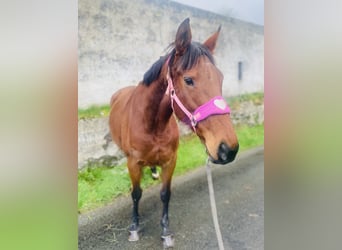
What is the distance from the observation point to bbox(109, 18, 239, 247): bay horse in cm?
126

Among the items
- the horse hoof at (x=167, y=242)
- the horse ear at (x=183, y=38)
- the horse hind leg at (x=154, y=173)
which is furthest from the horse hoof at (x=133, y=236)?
the horse ear at (x=183, y=38)

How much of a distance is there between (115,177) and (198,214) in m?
0.39

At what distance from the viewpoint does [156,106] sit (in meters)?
1.29

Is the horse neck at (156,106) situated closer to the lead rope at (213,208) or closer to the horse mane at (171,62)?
the horse mane at (171,62)

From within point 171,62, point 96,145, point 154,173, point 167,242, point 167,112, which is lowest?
point 167,242

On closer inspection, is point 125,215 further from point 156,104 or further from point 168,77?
point 168,77

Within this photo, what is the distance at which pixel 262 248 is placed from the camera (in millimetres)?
1535

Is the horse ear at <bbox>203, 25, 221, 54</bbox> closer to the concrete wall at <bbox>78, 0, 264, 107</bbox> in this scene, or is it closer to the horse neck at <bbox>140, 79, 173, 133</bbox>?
the concrete wall at <bbox>78, 0, 264, 107</bbox>

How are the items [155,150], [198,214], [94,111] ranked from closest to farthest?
[94,111]
[155,150]
[198,214]

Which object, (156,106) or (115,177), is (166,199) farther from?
(156,106)

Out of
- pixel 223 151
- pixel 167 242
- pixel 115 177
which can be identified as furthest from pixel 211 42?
pixel 167 242

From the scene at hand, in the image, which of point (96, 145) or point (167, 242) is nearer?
point (96, 145)

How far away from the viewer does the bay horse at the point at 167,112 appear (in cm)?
126

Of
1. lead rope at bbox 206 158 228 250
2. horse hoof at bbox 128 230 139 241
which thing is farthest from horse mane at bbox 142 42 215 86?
horse hoof at bbox 128 230 139 241
